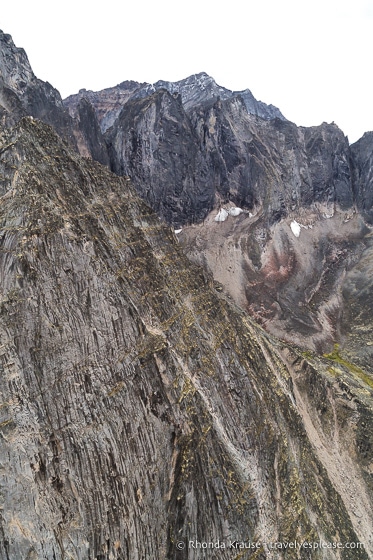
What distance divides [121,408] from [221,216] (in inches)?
3065

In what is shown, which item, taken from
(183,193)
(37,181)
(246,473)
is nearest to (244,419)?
(246,473)

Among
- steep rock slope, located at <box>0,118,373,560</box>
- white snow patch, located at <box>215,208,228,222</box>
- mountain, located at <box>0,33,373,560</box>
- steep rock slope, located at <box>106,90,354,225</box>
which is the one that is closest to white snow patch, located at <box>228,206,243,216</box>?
white snow patch, located at <box>215,208,228,222</box>

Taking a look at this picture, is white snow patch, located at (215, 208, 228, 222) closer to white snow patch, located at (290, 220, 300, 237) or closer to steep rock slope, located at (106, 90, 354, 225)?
steep rock slope, located at (106, 90, 354, 225)

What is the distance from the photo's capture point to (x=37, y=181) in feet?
73.7

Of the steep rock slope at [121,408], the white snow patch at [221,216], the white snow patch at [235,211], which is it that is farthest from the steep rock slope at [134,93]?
the steep rock slope at [121,408]

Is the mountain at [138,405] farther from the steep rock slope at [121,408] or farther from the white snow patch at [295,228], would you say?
the white snow patch at [295,228]

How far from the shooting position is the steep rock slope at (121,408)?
17.6 metres

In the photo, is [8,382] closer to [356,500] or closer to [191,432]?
[191,432]

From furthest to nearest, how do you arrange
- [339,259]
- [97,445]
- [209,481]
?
[339,259]
[209,481]
[97,445]

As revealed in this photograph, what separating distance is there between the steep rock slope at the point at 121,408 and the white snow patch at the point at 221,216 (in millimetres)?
63125

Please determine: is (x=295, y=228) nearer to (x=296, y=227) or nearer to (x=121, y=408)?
(x=296, y=227)

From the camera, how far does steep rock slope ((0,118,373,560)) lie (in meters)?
17.6

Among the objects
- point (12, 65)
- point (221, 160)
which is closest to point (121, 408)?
point (221, 160)

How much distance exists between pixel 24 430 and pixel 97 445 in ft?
13.4
